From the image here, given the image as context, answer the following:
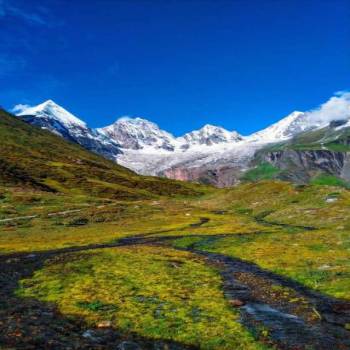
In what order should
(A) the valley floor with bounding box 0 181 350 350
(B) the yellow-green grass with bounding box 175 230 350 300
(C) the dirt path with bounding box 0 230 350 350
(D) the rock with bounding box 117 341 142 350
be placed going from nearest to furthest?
(D) the rock with bounding box 117 341 142 350
(C) the dirt path with bounding box 0 230 350 350
(A) the valley floor with bounding box 0 181 350 350
(B) the yellow-green grass with bounding box 175 230 350 300

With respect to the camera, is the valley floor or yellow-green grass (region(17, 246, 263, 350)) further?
yellow-green grass (region(17, 246, 263, 350))

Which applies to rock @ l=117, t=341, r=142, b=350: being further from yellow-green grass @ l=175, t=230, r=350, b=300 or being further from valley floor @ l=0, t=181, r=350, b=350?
yellow-green grass @ l=175, t=230, r=350, b=300

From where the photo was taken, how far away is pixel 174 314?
35.3 m

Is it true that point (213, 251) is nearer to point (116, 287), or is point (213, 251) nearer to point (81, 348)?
point (116, 287)

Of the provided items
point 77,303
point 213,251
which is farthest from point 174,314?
point 213,251

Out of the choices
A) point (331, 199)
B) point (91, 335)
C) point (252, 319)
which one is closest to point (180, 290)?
point (252, 319)

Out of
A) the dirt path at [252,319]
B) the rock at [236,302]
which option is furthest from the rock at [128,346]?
the rock at [236,302]

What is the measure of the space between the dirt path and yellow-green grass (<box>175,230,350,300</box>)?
7.84 ft

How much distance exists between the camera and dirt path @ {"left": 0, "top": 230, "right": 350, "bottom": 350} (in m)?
29.0

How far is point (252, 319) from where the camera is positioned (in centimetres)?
3500

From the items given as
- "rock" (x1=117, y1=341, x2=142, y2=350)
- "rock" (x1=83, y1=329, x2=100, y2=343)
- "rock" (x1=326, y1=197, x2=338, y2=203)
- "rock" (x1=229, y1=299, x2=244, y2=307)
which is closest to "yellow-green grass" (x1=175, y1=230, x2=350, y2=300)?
"rock" (x1=229, y1=299, x2=244, y2=307)

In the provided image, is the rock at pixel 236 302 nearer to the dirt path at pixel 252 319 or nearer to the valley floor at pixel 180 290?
the dirt path at pixel 252 319

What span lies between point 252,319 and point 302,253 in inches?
1264

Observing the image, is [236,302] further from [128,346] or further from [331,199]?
[331,199]
